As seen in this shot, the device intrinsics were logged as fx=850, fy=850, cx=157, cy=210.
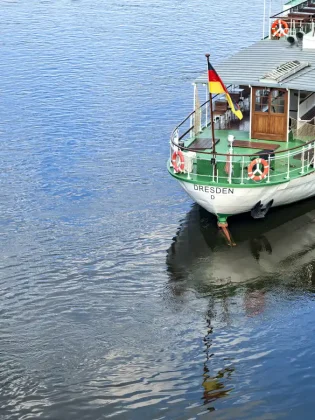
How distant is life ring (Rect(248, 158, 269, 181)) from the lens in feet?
109

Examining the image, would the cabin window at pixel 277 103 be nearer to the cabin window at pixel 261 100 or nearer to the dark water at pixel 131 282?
the cabin window at pixel 261 100

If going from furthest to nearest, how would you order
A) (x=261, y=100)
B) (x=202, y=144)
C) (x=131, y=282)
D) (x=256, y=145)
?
1. (x=261, y=100)
2. (x=202, y=144)
3. (x=256, y=145)
4. (x=131, y=282)

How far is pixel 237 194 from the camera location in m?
33.6

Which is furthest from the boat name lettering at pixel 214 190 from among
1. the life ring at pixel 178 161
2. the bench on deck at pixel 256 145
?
the bench on deck at pixel 256 145

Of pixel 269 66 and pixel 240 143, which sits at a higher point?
pixel 269 66

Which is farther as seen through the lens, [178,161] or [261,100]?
[261,100]

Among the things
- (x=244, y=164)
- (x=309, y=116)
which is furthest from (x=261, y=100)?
(x=244, y=164)

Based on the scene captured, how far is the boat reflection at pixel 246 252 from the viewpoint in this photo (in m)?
32.4

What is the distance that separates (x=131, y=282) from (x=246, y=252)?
5245 mm

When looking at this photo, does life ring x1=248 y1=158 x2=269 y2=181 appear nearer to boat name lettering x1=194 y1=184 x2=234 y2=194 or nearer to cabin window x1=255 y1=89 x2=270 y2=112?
boat name lettering x1=194 y1=184 x2=234 y2=194

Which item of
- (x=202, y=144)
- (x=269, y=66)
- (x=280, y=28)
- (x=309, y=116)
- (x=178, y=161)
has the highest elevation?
(x=280, y=28)

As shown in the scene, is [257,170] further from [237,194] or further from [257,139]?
[257,139]

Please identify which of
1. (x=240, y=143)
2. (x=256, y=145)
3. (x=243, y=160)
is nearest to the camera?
(x=243, y=160)

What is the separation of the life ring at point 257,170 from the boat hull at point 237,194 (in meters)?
0.46
